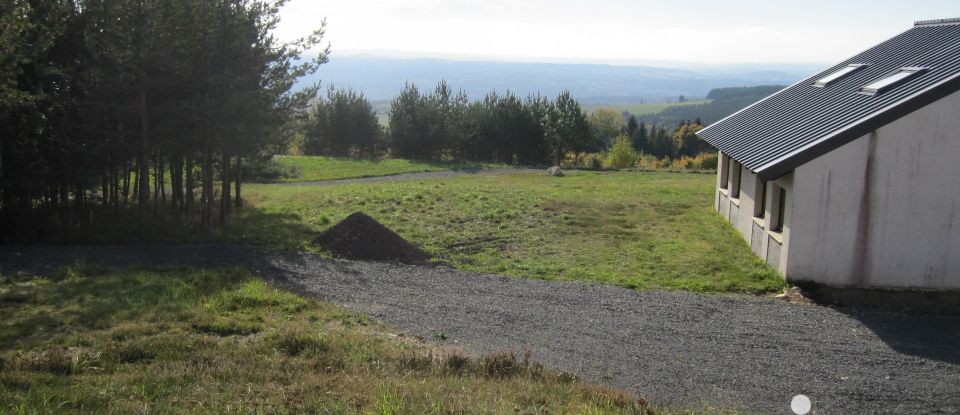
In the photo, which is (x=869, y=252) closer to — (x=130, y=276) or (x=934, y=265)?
(x=934, y=265)

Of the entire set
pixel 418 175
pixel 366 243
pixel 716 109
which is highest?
pixel 716 109

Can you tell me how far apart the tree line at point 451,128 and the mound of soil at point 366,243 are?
33.5m

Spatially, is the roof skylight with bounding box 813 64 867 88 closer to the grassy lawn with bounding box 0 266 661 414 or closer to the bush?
the grassy lawn with bounding box 0 266 661 414

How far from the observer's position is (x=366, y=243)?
18.0 meters

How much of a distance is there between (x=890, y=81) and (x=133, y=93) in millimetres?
19373

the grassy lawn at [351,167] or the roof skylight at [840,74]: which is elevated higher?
the roof skylight at [840,74]

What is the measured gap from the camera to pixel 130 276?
14.0 metres

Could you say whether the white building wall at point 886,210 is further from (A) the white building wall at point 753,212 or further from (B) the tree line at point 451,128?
(B) the tree line at point 451,128

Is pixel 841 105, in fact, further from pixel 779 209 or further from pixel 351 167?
pixel 351 167

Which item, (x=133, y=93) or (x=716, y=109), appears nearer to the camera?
(x=133, y=93)

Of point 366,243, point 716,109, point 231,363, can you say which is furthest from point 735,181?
point 716,109

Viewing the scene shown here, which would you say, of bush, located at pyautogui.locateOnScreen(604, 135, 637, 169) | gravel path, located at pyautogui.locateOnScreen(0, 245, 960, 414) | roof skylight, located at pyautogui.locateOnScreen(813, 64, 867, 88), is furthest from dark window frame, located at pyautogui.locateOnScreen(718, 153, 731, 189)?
bush, located at pyautogui.locateOnScreen(604, 135, 637, 169)

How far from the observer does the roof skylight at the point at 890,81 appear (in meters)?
16.3

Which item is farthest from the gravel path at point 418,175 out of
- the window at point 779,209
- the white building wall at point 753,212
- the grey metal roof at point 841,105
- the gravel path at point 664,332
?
the window at point 779,209
